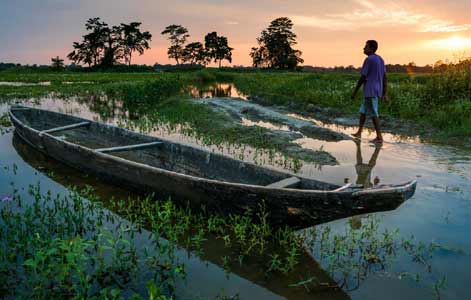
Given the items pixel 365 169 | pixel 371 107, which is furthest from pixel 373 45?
pixel 365 169

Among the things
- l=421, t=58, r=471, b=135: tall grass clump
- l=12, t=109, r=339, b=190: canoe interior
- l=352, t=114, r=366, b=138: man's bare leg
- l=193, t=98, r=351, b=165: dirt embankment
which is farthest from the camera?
l=421, t=58, r=471, b=135: tall grass clump

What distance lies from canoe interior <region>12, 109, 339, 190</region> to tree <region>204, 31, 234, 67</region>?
73104 mm

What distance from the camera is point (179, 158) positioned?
6039mm

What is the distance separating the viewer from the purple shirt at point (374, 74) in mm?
8422

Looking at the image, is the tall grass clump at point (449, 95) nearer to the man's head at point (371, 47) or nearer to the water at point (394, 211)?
the water at point (394, 211)

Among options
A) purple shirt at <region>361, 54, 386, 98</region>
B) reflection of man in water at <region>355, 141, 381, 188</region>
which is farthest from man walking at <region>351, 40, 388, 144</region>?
reflection of man in water at <region>355, 141, 381, 188</region>

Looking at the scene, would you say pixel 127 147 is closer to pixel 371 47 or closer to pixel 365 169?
pixel 365 169

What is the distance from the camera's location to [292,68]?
69125mm

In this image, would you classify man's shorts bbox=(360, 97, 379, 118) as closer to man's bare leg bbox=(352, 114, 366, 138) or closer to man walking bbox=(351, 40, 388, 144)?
man walking bbox=(351, 40, 388, 144)

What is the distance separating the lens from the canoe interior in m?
4.57

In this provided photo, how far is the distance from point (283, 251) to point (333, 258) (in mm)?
504

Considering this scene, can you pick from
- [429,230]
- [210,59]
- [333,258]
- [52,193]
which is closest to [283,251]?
[333,258]

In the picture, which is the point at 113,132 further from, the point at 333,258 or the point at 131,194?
the point at 333,258

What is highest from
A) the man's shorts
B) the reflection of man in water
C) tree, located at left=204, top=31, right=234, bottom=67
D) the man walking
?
tree, located at left=204, top=31, right=234, bottom=67
